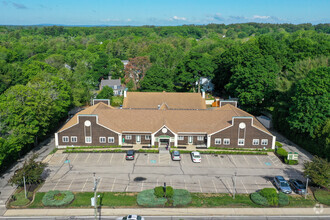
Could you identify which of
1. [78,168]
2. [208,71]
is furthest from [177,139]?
[208,71]

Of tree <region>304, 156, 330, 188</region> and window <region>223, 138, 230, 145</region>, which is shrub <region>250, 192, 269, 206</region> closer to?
tree <region>304, 156, 330, 188</region>

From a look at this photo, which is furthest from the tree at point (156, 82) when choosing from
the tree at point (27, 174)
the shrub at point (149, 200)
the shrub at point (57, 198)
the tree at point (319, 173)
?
the tree at point (319, 173)

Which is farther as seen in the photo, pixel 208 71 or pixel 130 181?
pixel 208 71

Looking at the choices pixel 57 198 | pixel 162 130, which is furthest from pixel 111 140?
pixel 57 198

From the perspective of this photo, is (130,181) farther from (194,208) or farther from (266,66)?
(266,66)

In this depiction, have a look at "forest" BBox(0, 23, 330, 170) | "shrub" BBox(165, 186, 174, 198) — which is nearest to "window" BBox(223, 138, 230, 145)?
"forest" BBox(0, 23, 330, 170)

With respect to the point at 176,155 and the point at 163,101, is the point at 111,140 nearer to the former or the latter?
the point at 176,155
